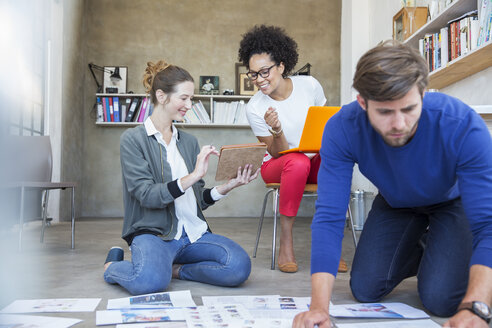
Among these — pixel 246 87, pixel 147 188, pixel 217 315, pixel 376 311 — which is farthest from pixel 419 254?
pixel 246 87

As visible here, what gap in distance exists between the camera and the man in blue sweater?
1022 millimetres

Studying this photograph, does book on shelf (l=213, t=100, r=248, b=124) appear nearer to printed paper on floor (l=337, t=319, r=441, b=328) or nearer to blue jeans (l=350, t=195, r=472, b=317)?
blue jeans (l=350, t=195, r=472, b=317)

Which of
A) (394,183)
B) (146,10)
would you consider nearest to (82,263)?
(394,183)

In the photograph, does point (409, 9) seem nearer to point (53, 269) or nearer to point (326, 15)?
point (326, 15)

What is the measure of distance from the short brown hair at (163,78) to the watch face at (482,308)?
141 cm

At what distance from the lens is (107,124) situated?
5.18m

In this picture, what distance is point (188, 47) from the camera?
5.38 meters

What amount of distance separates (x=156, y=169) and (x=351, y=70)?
315 cm

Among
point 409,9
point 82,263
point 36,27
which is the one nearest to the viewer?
point 36,27

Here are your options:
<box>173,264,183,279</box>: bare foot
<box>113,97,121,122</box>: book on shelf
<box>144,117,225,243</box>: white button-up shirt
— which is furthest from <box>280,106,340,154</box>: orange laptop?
<box>113,97,121,122</box>: book on shelf

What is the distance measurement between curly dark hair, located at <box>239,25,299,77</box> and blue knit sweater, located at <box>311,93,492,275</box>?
1213mm

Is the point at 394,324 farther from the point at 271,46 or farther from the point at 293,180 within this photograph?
the point at 271,46

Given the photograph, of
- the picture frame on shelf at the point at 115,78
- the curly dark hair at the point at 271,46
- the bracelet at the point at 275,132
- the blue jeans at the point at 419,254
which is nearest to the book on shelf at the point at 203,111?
the picture frame on shelf at the point at 115,78

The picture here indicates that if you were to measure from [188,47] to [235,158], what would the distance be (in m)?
3.79
